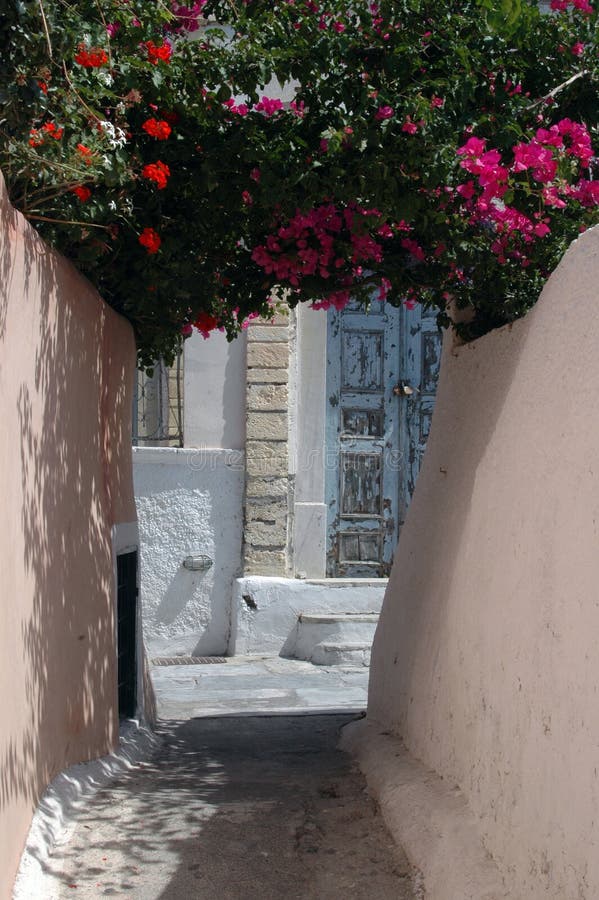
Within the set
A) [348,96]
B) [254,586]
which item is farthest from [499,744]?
[254,586]

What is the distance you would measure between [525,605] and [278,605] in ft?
24.2

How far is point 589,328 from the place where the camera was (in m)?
3.55

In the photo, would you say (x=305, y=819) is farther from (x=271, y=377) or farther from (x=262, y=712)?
(x=271, y=377)

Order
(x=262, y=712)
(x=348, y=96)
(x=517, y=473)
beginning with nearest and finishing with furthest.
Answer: (x=517, y=473)
(x=348, y=96)
(x=262, y=712)

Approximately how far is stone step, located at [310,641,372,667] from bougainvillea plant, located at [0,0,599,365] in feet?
18.3

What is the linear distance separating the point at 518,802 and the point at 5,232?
248 centimetres

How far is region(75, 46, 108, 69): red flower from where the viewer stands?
4461mm

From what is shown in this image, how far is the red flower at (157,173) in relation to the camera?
4.88 m

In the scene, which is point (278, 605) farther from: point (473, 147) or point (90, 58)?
point (90, 58)

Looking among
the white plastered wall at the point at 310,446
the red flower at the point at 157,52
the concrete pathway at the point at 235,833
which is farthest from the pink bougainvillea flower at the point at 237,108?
the white plastered wall at the point at 310,446

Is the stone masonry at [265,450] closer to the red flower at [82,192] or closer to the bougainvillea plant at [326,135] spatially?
the bougainvillea plant at [326,135]

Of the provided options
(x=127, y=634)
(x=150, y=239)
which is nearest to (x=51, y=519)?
(x=150, y=239)

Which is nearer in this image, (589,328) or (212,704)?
(589,328)

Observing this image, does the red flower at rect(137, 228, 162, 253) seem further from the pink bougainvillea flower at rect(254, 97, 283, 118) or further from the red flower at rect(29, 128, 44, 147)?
the red flower at rect(29, 128, 44, 147)
